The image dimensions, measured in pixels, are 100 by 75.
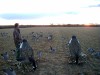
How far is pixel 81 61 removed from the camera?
16562mm

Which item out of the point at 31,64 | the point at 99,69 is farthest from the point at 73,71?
the point at 31,64

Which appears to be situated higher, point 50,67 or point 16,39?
point 16,39

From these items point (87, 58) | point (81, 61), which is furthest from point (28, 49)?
point (87, 58)

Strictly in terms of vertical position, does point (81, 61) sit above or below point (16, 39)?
below

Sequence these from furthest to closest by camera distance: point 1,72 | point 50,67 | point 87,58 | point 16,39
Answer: point 87,58, point 16,39, point 50,67, point 1,72

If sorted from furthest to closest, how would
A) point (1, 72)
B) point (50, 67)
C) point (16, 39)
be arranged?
1. point (16, 39)
2. point (50, 67)
3. point (1, 72)

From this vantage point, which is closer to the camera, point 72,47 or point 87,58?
point 72,47

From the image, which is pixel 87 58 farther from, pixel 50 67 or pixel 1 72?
pixel 1 72

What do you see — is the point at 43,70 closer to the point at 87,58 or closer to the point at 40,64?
the point at 40,64

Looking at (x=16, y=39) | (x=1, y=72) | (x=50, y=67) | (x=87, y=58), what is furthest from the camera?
(x=87, y=58)

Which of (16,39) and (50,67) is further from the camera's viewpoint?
(16,39)

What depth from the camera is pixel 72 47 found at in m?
15.9

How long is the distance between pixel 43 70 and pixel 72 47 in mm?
2296

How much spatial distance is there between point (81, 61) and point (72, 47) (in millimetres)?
1215
